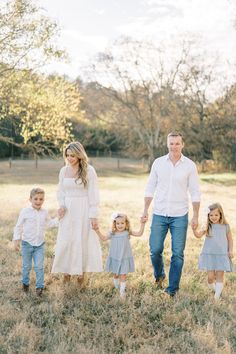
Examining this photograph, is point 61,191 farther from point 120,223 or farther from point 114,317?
point 114,317

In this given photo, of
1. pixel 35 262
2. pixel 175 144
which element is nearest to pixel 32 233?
pixel 35 262

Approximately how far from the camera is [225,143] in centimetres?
4062

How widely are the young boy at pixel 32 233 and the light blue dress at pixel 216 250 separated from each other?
2.09m

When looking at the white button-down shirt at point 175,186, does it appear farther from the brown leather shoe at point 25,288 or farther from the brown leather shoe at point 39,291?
the brown leather shoe at point 25,288

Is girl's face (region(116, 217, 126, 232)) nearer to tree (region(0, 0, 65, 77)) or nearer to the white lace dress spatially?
the white lace dress

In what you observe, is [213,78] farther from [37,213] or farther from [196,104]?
[37,213]

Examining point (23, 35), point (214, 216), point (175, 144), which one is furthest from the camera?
point (23, 35)

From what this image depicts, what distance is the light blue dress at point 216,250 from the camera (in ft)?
19.7

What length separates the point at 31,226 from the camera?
6012 millimetres

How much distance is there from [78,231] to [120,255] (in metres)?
0.65

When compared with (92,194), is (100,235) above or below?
below

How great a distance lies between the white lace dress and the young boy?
22 centimetres

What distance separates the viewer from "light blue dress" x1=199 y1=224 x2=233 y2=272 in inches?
236

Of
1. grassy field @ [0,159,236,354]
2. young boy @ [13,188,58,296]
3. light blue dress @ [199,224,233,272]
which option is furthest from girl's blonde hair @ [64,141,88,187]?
light blue dress @ [199,224,233,272]
